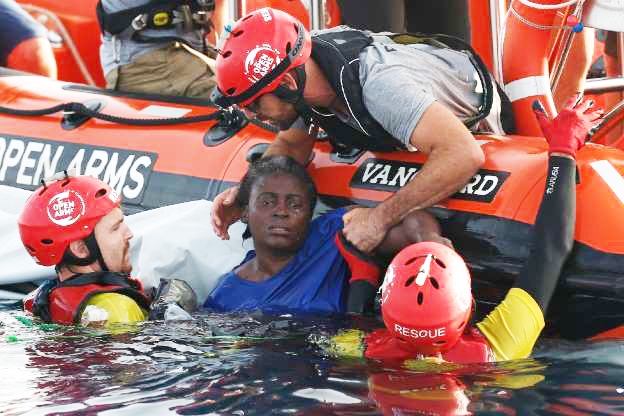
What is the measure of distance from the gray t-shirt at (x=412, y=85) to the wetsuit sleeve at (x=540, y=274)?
0.56 metres

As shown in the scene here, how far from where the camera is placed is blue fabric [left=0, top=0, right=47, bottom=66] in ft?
24.3

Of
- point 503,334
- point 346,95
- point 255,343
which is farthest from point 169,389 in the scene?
point 346,95

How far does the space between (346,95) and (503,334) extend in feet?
3.92

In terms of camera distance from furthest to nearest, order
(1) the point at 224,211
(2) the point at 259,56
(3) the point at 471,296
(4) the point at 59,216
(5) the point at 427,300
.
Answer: (1) the point at 224,211 < (4) the point at 59,216 < (2) the point at 259,56 < (3) the point at 471,296 < (5) the point at 427,300

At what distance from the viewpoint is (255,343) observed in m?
4.45

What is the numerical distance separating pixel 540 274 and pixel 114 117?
2686 millimetres

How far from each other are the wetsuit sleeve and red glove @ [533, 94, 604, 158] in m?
0.06

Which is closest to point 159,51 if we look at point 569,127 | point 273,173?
point 273,173

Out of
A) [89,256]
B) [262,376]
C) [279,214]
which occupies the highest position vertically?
[279,214]

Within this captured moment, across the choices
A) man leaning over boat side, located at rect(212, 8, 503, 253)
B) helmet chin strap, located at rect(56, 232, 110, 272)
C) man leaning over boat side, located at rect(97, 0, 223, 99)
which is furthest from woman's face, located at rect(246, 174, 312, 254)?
man leaning over boat side, located at rect(97, 0, 223, 99)

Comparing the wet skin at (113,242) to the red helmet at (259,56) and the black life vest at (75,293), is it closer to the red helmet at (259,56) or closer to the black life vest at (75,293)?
the black life vest at (75,293)

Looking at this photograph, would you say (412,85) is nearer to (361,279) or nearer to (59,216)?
(361,279)

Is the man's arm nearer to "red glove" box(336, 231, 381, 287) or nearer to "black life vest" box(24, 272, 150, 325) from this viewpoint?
"red glove" box(336, 231, 381, 287)

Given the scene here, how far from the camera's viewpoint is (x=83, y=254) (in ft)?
15.9
